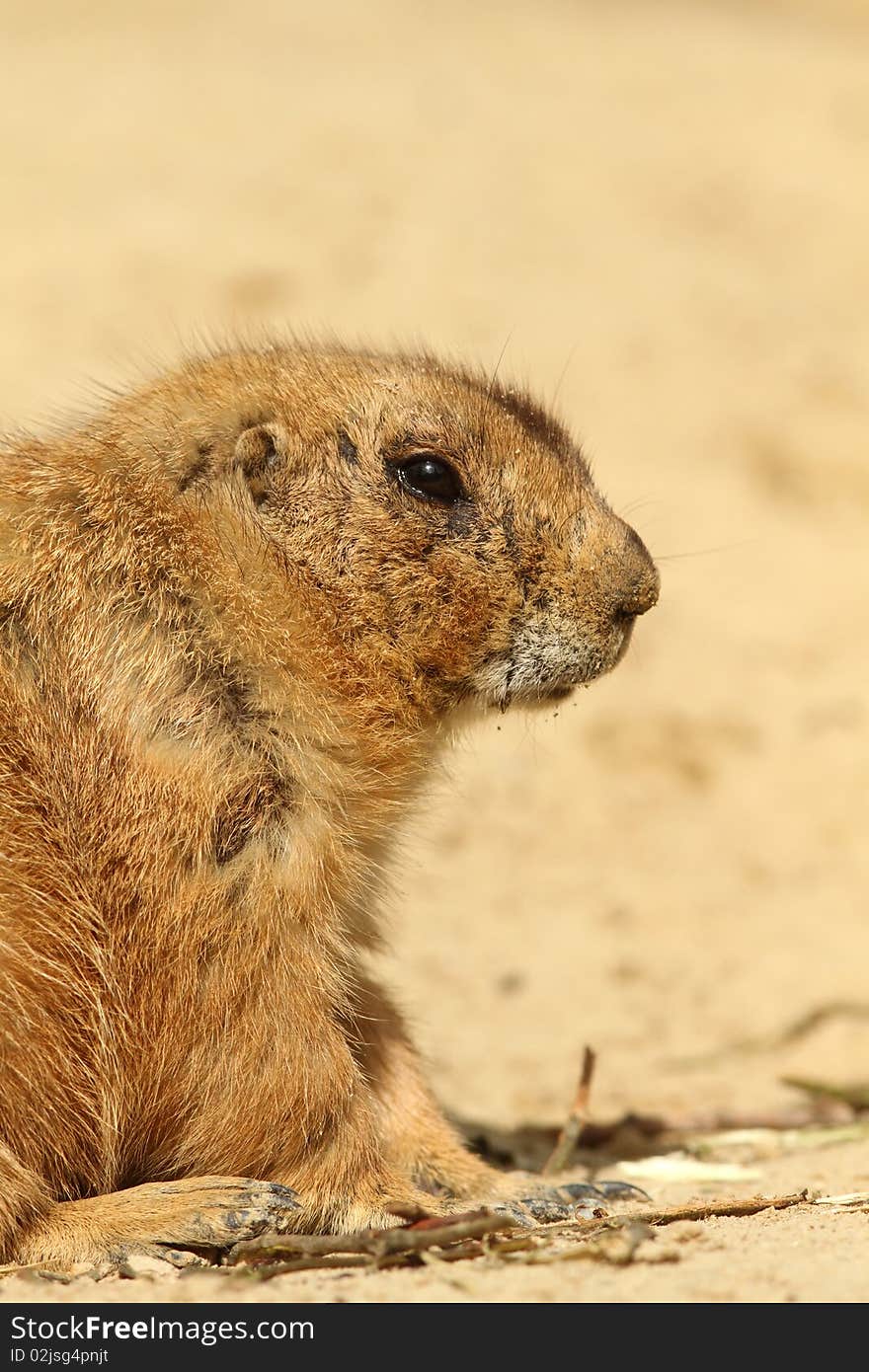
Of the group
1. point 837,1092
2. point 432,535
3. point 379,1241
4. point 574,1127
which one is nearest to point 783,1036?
point 837,1092

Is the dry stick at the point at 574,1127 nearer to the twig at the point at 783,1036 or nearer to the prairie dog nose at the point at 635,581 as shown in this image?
the prairie dog nose at the point at 635,581

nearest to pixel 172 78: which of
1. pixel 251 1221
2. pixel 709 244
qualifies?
pixel 709 244

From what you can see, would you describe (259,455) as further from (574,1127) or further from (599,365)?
(599,365)

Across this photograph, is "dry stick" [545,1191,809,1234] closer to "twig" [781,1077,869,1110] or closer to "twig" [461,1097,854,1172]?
"twig" [461,1097,854,1172]

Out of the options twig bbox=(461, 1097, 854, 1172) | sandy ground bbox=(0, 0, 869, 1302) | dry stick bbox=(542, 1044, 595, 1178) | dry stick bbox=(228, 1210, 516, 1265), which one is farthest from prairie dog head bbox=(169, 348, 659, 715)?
twig bbox=(461, 1097, 854, 1172)

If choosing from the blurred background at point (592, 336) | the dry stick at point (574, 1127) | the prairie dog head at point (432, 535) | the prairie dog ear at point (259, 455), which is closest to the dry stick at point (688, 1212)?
the dry stick at point (574, 1127)

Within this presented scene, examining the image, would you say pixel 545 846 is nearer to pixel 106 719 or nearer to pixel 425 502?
pixel 425 502
